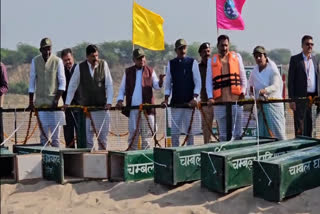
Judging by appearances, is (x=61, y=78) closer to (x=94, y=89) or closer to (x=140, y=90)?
(x=94, y=89)

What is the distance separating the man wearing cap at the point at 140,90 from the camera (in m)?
9.12

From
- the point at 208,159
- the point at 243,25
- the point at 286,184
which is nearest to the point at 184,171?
the point at 208,159

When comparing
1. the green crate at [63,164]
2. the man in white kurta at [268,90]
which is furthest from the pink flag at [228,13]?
the green crate at [63,164]

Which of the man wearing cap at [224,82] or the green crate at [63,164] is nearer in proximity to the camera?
the green crate at [63,164]

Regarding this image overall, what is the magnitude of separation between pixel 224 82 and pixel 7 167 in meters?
3.57

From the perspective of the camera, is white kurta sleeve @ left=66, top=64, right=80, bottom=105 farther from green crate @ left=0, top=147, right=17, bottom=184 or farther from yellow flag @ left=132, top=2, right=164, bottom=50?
yellow flag @ left=132, top=2, right=164, bottom=50

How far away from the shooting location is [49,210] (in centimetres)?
702

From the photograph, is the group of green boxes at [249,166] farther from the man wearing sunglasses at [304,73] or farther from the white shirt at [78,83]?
the white shirt at [78,83]

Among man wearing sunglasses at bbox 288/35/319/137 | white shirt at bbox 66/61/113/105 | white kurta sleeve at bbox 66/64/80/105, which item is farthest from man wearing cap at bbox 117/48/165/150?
man wearing sunglasses at bbox 288/35/319/137

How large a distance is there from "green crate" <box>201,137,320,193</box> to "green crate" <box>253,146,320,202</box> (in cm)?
32

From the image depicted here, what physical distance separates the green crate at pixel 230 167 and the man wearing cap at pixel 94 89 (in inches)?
102

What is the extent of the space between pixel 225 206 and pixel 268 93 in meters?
2.46

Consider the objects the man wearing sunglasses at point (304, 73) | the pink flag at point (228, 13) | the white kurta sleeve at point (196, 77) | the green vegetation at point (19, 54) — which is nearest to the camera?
the white kurta sleeve at point (196, 77)

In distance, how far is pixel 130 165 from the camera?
789 cm
